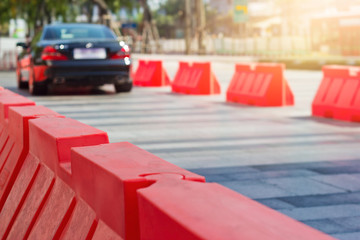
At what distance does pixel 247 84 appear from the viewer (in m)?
13.9

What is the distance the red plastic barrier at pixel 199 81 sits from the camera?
16422 mm

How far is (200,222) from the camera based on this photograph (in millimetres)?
1793

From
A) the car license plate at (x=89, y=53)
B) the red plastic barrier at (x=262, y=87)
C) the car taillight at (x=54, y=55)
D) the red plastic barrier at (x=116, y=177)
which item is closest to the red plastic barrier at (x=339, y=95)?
the red plastic barrier at (x=262, y=87)

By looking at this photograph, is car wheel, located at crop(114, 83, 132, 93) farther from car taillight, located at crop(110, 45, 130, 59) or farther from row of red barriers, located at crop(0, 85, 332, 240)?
row of red barriers, located at crop(0, 85, 332, 240)

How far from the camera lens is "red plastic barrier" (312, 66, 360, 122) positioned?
10.5m

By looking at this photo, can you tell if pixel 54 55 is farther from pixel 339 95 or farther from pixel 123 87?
pixel 339 95

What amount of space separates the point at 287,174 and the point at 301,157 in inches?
39.0

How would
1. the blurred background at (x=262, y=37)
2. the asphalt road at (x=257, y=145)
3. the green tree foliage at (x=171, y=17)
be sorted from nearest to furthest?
the asphalt road at (x=257, y=145) < the blurred background at (x=262, y=37) < the green tree foliage at (x=171, y=17)

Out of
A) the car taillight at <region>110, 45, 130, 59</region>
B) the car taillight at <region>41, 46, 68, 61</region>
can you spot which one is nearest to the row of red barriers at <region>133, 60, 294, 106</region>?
the car taillight at <region>110, 45, 130, 59</region>

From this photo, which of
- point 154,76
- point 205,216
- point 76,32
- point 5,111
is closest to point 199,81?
point 76,32

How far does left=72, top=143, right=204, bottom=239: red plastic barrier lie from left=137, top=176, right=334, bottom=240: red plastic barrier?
0.12 m

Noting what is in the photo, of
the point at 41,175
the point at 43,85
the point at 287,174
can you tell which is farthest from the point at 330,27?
the point at 41,175

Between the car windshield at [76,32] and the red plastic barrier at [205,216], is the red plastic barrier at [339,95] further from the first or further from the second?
the red plastic barrier at [205,216]

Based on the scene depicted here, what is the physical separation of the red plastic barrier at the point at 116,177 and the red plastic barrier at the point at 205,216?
0.12 m
